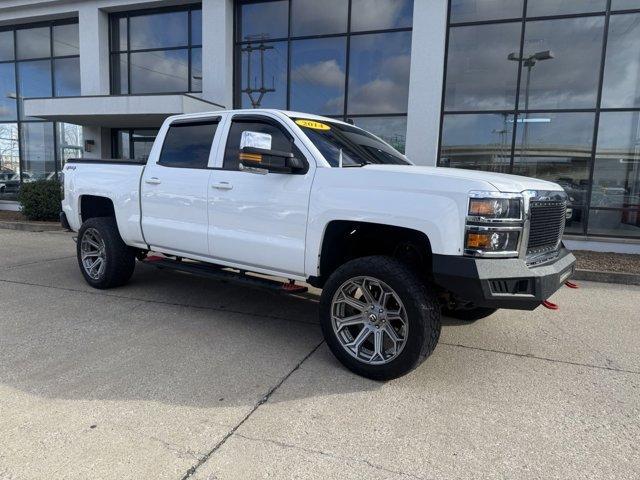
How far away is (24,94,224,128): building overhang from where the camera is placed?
11.1 metres

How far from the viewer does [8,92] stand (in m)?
15.7

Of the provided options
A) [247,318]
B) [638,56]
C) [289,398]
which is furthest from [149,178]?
[638,56]

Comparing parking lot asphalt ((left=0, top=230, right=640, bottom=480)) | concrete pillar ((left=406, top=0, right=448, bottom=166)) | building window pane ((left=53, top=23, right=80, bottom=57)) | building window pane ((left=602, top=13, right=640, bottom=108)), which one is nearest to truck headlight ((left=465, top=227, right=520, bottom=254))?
parking lot asphalt ((left=0, top=230, right=640, bottom=480))

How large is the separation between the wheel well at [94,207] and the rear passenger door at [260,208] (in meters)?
2.36

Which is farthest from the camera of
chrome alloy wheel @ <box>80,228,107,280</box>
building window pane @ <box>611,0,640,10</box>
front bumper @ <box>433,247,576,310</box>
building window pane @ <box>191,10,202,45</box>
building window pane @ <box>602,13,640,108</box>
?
building window pane @ <box>191,10,202,45</box>

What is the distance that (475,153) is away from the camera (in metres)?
10.9

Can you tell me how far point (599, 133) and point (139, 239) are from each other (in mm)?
9689

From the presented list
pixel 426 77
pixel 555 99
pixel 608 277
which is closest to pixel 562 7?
pixel 555 99

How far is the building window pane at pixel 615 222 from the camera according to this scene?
10.1m

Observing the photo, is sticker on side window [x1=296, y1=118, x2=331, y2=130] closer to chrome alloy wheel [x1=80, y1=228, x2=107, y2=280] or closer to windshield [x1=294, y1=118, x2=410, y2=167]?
windshield [x1=294, y1=118, x2=410, y2=167]

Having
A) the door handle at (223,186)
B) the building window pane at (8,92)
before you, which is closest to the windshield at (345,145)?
the door handle at (223,186)

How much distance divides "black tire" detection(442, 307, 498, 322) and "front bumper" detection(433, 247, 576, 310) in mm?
1545

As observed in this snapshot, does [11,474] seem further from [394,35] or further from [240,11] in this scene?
[240,11]

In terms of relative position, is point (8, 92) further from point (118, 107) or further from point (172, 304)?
point (172, 304)
